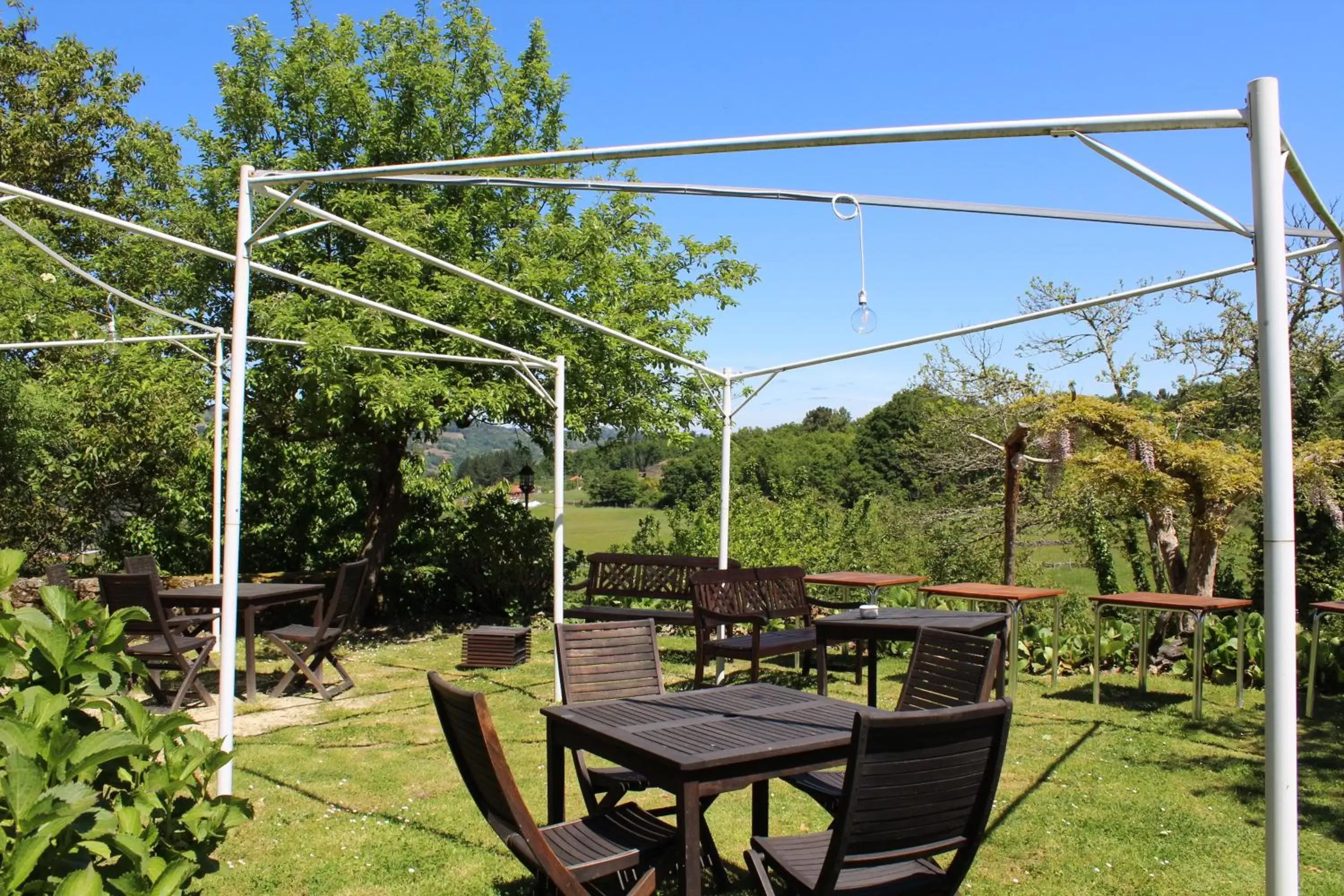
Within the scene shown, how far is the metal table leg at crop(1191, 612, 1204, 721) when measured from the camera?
22.5ft

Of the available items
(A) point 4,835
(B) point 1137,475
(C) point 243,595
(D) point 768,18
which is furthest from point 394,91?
(A) point 4,835

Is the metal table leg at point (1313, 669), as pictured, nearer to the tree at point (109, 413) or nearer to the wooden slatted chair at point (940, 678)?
the wooden slatted chair at point (940, 678)

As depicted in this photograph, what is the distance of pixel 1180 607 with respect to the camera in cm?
676

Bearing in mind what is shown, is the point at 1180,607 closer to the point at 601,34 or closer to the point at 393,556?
the point at 601,34

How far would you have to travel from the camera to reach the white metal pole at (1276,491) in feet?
8.54

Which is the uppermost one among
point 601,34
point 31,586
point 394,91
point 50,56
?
point 50,56

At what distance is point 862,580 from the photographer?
8781 mm

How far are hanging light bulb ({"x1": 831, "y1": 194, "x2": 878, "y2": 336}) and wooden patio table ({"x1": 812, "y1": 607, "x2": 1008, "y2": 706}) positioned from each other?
2.66 metres

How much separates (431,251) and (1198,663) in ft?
27.7

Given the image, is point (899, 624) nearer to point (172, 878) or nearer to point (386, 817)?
point (386, 817)

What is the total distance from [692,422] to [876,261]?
8.08m

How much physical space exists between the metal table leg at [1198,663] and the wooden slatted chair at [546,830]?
4.73 m

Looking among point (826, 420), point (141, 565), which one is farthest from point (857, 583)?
point (826, 420)

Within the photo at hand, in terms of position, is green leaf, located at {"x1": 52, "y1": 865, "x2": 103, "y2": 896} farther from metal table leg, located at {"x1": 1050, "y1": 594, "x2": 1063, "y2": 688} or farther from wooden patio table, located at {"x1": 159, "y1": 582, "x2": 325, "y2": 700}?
metal table leg, located at {"x1": 1050, "y1": 594, "x2": 1063, "y2": 688}
